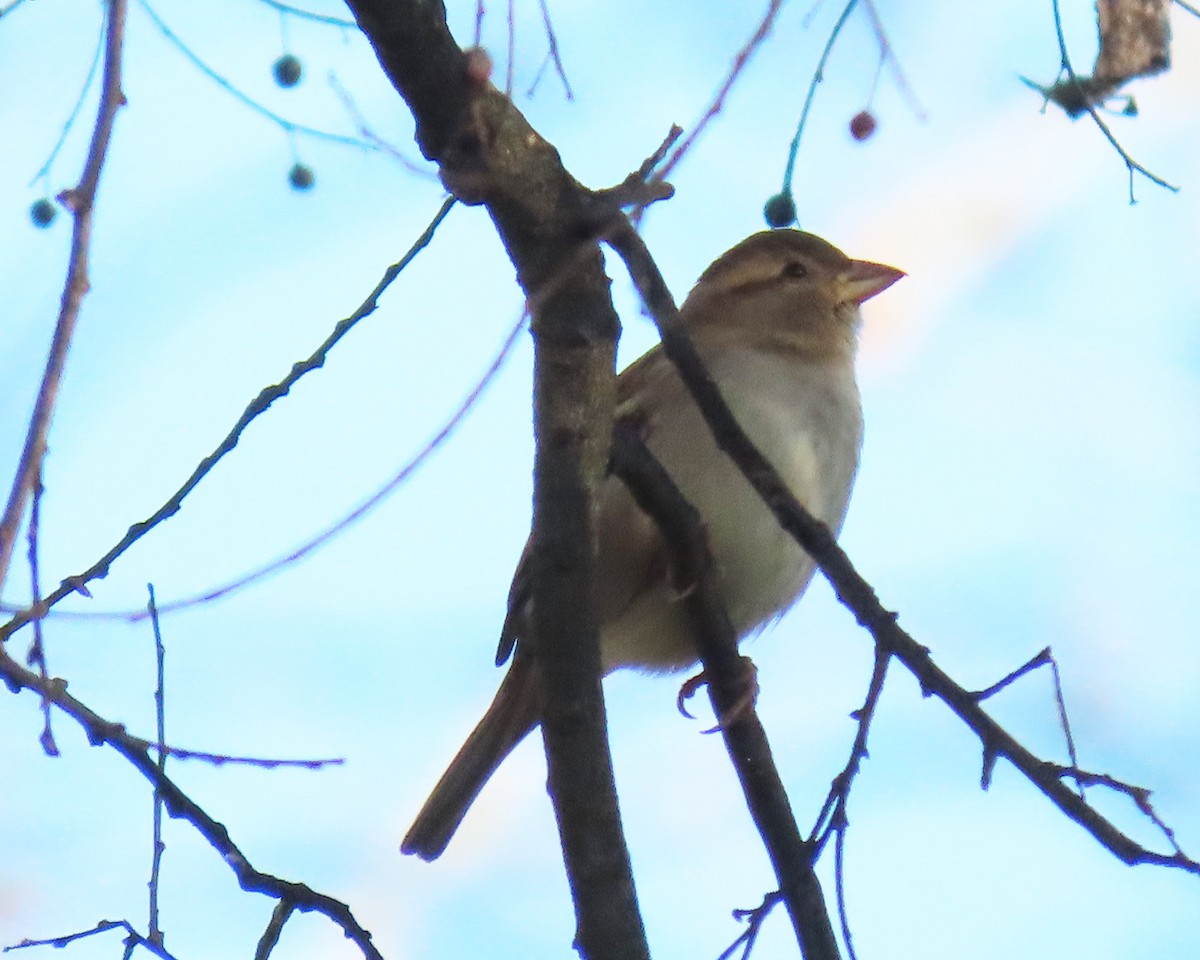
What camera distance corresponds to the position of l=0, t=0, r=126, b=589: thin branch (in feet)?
5.94

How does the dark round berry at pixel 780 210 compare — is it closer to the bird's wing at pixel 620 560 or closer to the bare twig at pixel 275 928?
the bird's wing at pixel 620 560

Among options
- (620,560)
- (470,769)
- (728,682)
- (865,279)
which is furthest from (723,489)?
(865,279)

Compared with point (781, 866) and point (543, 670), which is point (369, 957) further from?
point (781, 866)

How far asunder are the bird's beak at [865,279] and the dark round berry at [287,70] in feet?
6.97

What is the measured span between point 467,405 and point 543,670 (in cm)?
99

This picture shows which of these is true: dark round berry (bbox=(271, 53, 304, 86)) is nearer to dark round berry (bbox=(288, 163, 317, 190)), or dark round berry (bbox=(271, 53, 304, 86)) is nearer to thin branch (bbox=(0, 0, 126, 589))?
dark round berry (bbox=(288, 163, 317, 190))

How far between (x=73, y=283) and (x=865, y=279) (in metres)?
4.20

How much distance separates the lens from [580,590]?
117 inches

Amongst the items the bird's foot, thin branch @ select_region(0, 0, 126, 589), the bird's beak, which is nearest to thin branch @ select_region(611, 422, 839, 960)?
the bird's foot

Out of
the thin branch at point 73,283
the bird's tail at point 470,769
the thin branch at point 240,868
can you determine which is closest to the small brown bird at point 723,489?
the bird's tail at point 470,769

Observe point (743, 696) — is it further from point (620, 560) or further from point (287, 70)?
point (287, 70)

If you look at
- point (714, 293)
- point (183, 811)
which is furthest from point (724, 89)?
point (714, 293)

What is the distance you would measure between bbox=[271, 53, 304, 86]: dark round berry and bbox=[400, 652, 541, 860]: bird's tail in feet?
5.77

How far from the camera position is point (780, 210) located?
4.10 m
